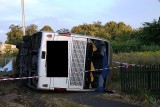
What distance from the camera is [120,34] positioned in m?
87.2

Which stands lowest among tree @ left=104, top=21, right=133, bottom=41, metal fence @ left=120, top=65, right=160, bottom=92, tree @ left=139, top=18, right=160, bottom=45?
metal fence @ left=120, top=65, right=160, bottom=92

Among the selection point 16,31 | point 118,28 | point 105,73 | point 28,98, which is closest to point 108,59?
point 105,73

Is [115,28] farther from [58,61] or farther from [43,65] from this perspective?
[43,65]

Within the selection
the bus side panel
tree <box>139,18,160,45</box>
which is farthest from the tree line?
the bus side panel

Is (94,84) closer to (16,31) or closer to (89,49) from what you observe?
(89,49)

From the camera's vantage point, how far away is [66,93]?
1641cm

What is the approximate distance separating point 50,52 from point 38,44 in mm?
578

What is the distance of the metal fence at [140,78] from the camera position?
15.2 metres

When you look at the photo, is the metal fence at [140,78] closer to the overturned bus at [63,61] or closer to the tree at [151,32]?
the overturned bus at [63,61]

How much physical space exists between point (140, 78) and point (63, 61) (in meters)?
3.03

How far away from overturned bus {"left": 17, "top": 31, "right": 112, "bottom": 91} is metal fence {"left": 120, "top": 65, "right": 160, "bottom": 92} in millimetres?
1483

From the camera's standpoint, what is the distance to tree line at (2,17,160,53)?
22.8 meters

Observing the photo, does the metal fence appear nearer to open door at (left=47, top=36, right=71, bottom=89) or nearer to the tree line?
open door at (left=47, top=36, right=71, bottom=89)

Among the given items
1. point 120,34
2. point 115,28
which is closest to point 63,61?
point 120,34
